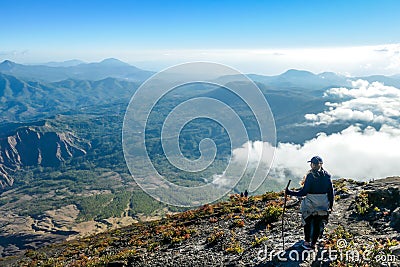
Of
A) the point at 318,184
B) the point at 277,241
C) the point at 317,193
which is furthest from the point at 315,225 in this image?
the point at 277,241

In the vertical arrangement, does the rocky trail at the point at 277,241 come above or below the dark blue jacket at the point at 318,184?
below

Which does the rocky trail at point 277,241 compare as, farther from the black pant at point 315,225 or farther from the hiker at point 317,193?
the hiker at point 317,193

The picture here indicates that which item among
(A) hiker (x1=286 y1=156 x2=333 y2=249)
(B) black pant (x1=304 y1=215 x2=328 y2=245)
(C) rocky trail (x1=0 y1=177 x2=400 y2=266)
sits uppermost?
(A) hiker (x1=286 y1=156 x2=333 y2=249)

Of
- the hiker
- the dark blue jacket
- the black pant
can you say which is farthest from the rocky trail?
the dark blue jacket

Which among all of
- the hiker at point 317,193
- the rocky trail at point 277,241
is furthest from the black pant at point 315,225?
the rocky trail at point 277,241

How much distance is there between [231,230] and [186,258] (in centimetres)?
396

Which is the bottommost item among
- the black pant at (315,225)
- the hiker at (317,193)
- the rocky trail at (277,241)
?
the rocky trail at (277,241)

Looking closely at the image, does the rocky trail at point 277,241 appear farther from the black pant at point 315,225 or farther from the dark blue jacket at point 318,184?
the dark blue jacket at point 318,184

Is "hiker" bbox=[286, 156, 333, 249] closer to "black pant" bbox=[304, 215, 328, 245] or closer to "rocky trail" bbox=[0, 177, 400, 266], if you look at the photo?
"black pant" bbox=[304, 215, 328, 245]

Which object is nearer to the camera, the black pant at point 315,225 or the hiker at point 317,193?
the hiker at point 317,193

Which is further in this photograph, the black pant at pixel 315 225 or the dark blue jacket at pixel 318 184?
the black pant at pixel 315 225

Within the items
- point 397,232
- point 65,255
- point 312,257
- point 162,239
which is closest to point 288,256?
point 312,257

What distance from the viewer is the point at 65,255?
25156mm

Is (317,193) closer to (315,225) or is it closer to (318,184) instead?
(318,184)
